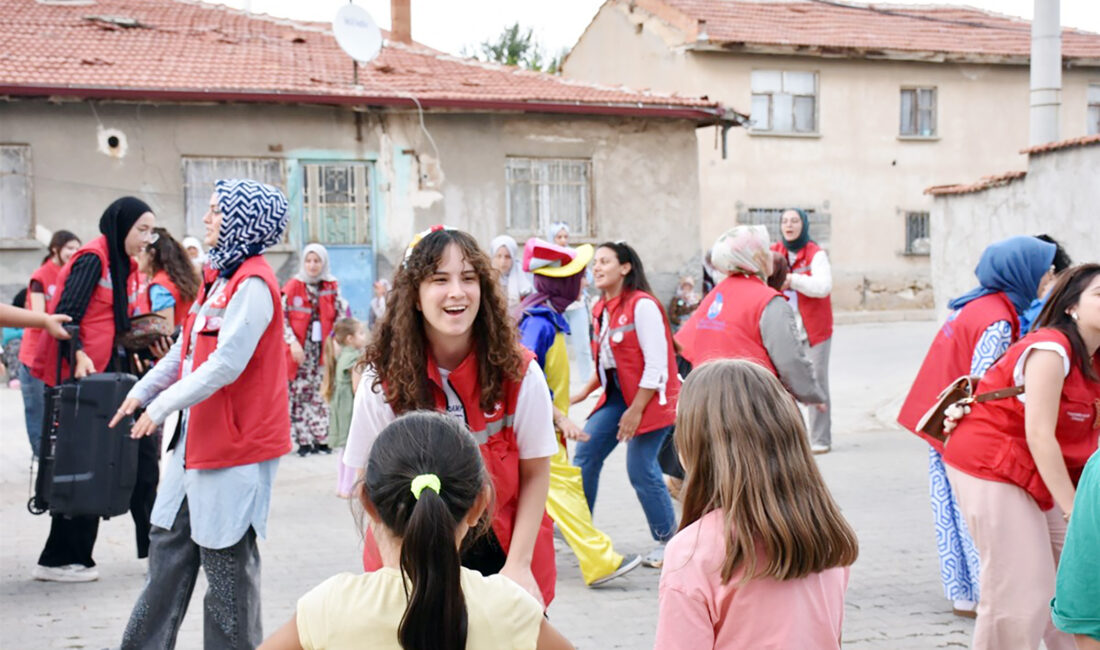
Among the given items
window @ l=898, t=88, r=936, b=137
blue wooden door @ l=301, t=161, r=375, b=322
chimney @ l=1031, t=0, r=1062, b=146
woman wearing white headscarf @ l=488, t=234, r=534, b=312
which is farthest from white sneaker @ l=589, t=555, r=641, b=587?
window @ l=898, t=88, r=936, b=137

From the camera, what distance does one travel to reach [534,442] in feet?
11.5

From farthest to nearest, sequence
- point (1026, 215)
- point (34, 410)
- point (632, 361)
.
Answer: point (1026, 215)
point (34, 410)
point (632, 361)

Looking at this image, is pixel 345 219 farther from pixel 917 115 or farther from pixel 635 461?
pixel 917 115

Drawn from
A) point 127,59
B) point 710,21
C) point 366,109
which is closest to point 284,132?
point 366,109

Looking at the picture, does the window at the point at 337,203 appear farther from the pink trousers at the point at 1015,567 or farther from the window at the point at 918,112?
the pink trousers at the point at 1015,567

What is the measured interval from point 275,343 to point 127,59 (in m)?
17.3

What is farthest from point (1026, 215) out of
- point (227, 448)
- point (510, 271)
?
point (227, 448)

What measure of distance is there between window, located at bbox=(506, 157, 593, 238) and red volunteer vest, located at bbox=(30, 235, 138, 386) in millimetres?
14908

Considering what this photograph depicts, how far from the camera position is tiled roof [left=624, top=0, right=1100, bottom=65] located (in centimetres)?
2930

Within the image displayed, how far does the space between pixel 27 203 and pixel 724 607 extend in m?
18.1

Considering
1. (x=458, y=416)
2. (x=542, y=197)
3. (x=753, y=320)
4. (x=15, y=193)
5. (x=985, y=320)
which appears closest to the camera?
(x=458, y=416)

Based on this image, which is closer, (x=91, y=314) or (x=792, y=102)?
(x=91, y=314)

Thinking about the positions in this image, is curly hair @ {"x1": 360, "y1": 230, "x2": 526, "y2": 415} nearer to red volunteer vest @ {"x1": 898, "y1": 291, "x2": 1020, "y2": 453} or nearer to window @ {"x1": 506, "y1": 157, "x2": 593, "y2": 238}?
red volunteer vest @ {"x1": 898, "y1": 291, "x2": 1020, "y2": 453}

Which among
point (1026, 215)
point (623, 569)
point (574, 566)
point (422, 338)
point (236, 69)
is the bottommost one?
point (574, 566)
